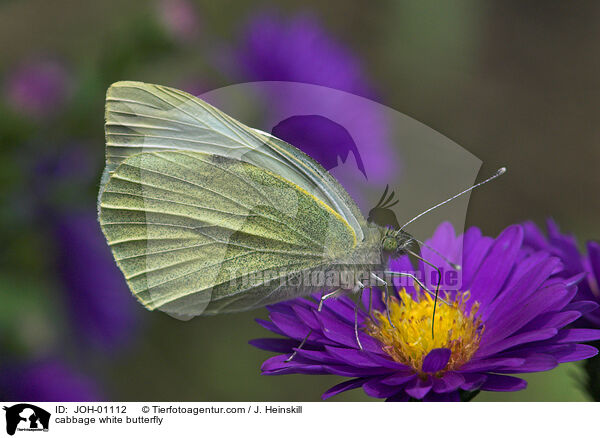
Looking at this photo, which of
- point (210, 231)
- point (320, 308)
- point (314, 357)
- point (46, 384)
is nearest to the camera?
point (314, 357)

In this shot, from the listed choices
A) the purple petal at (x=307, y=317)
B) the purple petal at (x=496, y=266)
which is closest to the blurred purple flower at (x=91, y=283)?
the purple petal at (x=307, y=317)

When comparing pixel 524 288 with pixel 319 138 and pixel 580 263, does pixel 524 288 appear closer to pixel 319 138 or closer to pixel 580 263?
pixel 580 263

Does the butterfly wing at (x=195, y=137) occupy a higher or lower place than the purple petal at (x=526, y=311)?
higher

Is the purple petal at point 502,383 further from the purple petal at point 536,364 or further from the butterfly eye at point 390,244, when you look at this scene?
the butterfly eye at point 390,244

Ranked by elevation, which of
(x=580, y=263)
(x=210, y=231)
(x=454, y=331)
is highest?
(x=210, y=231)

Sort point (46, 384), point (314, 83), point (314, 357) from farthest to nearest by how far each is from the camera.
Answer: point (314, 83) < point (46, 384) < point (314, 357)

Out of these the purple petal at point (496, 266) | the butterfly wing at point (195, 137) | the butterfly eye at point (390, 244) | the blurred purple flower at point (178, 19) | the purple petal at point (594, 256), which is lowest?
the purple petal at point (594, 256)
